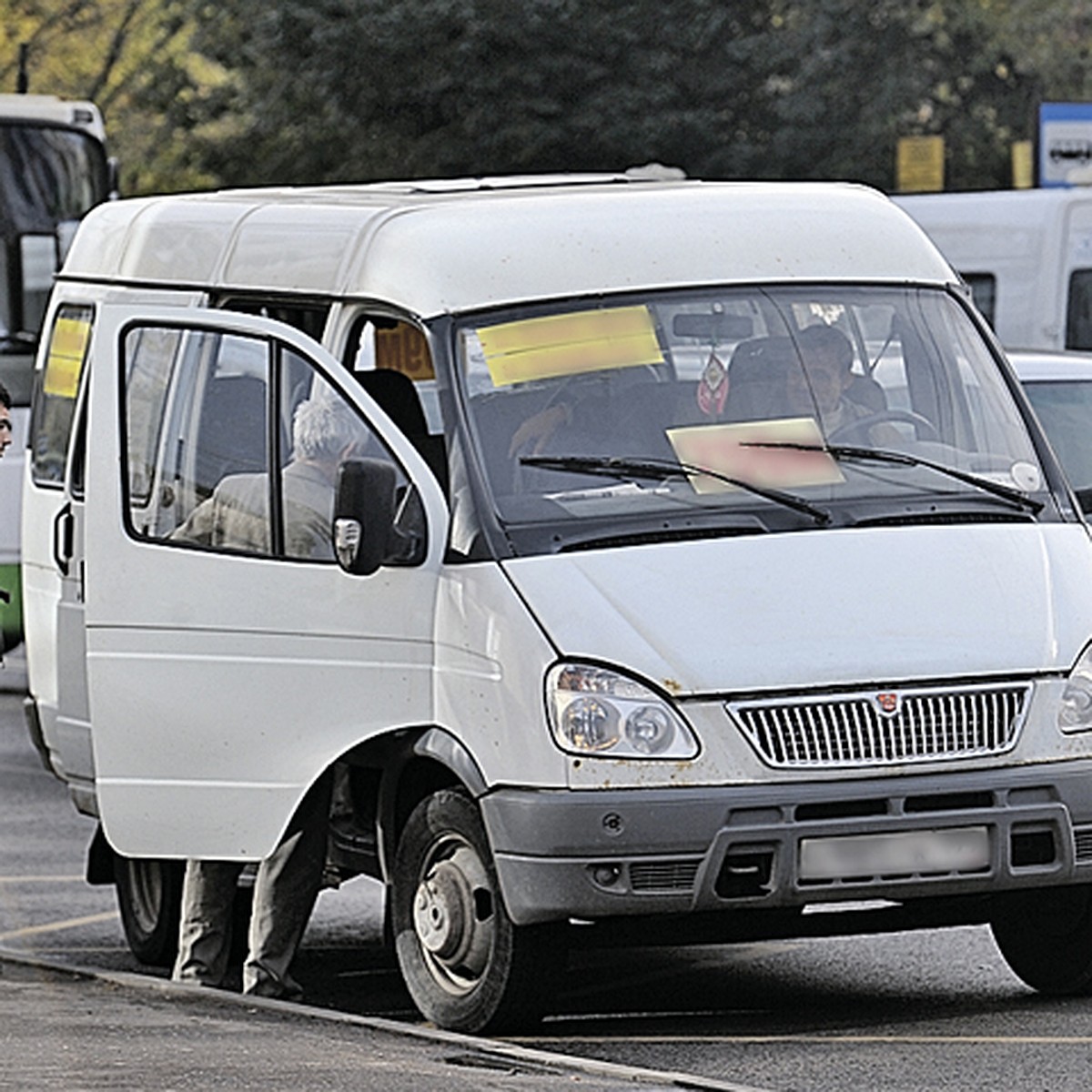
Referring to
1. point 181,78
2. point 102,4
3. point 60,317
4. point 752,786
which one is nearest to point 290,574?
point 752,786

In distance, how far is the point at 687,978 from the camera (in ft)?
29.8

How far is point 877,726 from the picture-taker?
23.9ft

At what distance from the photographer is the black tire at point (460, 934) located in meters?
7.53

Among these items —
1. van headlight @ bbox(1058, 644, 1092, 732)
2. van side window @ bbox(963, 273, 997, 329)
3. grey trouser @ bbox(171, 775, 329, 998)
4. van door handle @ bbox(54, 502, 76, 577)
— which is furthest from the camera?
van side window @ bbox(963, 273, 997, 329)

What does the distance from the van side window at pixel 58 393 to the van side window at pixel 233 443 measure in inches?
49.7

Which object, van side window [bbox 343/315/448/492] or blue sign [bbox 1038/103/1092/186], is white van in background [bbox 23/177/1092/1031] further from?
blue sign [bbox 1038/103/1092/186]

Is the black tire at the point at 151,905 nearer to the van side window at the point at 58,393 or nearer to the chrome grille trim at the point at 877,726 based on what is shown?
the van side window at the point at 58,393

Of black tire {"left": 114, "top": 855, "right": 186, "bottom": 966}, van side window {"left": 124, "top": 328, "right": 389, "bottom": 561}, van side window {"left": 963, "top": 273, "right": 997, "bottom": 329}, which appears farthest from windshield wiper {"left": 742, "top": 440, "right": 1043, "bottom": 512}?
van side window {"left": 963, "top": 273, "right": 997, "bottom": 329}

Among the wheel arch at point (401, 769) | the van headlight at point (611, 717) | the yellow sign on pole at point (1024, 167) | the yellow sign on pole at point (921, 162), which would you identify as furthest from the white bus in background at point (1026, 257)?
the van headlight at point (611, 717)

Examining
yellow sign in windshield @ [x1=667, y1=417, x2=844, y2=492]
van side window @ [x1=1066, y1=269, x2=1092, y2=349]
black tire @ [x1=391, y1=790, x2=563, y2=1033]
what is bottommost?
van side window @ [x1=1066, y1=269, x2=1092, y2=349]

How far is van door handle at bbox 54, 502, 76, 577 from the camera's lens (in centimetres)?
961

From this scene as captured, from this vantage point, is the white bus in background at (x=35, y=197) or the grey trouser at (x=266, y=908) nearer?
the grey trouser at (x=266, y=908)

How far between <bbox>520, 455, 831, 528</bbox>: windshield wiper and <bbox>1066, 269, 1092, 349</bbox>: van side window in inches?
488

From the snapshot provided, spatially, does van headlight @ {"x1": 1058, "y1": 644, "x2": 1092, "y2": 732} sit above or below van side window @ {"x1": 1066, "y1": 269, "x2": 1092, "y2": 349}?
above
